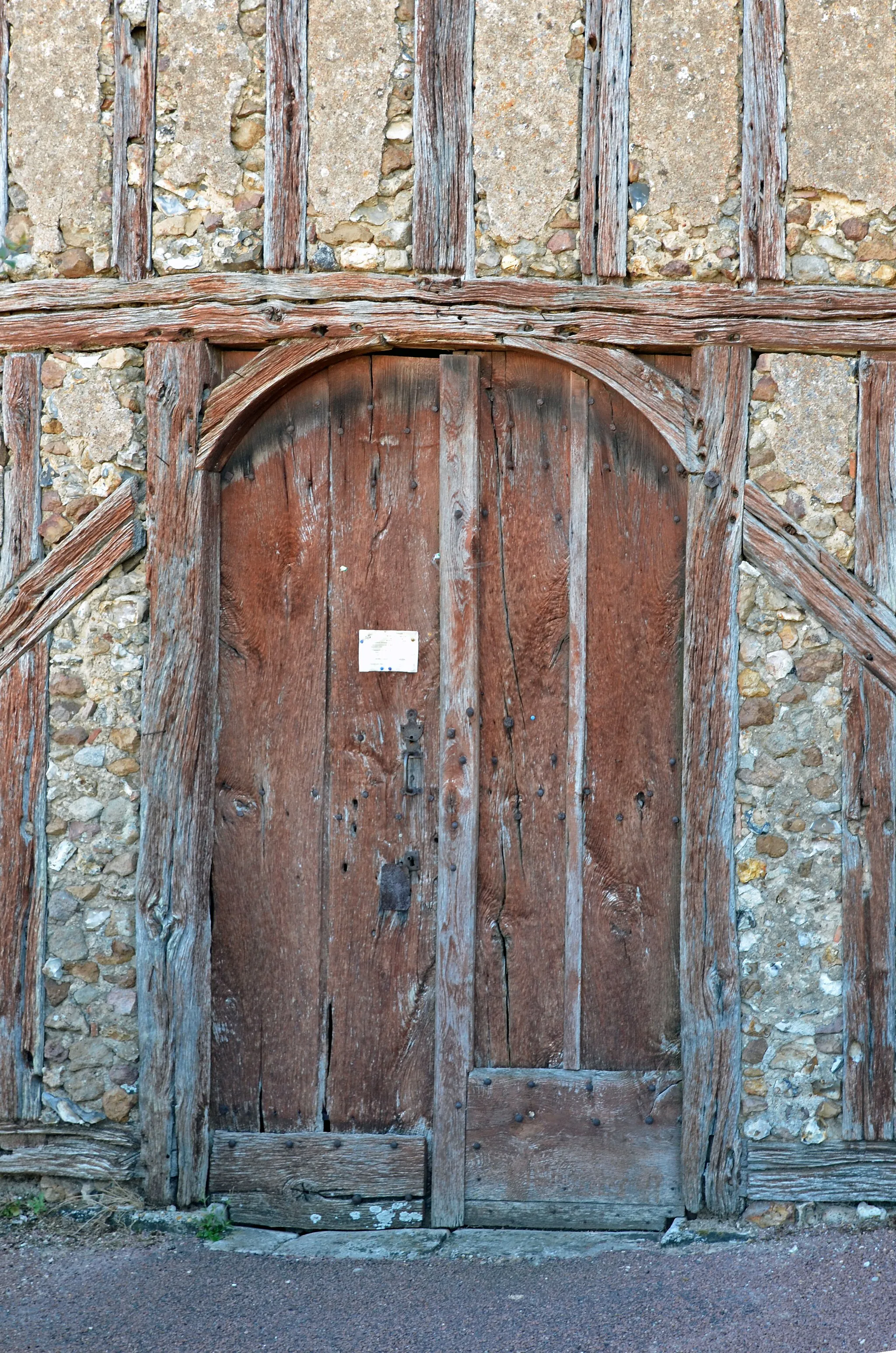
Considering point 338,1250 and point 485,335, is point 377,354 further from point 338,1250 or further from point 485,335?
point 338,1250

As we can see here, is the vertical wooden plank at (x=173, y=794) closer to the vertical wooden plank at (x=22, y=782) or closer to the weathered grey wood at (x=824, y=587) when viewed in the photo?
the vertical wooden plank at (x=22, y=782)

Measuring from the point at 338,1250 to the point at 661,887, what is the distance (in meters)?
1.49

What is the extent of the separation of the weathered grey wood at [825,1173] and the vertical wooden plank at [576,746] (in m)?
0.71

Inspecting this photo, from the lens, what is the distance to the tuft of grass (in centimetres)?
321

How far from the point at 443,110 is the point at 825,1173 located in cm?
348

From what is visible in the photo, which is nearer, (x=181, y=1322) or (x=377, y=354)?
(x=181, y=1322)

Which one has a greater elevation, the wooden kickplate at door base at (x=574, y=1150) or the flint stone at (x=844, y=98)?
the flint stone at (x=844, y=98)

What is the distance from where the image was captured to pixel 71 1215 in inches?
Result: 128

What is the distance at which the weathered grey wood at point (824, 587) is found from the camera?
321 centimetres

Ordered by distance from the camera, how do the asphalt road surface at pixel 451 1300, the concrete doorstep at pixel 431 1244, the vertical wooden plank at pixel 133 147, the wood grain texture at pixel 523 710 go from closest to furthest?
the asphalt road surface at pixel 451 1300
the concrete doorstep at pixel 431 1244
the vertical wooden plank at pixel 133 147
the wood grain texture at pixel 523 710

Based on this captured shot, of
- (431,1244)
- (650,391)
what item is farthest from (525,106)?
(431,1244)

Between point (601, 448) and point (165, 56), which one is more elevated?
point (165, 56)

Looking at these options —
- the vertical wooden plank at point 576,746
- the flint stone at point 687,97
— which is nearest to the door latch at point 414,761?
the vertical wooden plank at point 576,746

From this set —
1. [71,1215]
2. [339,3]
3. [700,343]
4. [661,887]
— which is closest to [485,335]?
[700,343]
